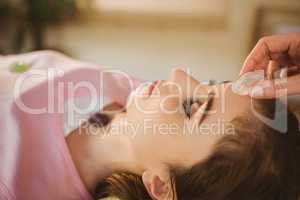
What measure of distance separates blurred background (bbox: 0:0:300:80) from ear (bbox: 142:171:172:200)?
18 centimetres

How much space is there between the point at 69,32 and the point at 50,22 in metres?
0.06

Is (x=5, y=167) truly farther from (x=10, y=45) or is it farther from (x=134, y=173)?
(x=10, y=45)

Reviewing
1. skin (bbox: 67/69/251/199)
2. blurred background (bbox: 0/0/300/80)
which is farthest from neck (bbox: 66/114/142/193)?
blurred background (bbox: 0/0/300/80)

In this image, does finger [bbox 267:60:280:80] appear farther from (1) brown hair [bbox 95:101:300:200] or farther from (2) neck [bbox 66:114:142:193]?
(2) neck [bbox 66:114:142:193]

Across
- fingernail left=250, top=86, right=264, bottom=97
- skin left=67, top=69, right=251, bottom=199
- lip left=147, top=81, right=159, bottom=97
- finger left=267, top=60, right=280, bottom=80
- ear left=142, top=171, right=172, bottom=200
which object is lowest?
ear left=142, top=171, right=172, bottom=200

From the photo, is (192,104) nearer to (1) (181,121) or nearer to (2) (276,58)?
(1) (181,121)

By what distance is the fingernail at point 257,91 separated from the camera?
51 cm

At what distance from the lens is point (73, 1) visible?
0.74 metres

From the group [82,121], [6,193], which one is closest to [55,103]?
[82,121]

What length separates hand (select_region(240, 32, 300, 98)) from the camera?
1.69 ft

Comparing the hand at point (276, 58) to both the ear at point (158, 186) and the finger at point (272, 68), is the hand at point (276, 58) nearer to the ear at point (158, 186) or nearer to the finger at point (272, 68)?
the finger at point (272, 68)

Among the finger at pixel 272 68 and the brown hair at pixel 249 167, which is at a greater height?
the finger at pixel 272 68

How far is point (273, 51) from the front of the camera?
0.55m

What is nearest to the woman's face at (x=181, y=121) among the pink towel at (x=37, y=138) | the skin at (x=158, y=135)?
the skin at (x=158, y=135)
